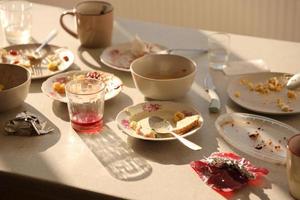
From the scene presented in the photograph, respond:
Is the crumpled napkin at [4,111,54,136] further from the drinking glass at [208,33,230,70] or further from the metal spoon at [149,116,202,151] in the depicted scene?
the drinking glass at [208,33,230,70]

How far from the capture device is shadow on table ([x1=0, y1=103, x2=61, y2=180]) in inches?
40.4

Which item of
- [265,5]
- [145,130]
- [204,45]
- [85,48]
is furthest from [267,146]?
[265,5]

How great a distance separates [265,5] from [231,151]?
4.93 feet

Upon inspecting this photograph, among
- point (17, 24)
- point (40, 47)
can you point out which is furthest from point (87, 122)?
point (17, 24)

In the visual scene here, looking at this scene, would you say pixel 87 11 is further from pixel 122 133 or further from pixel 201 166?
pixel 201 166

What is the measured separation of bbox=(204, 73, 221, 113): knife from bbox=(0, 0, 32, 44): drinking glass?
577 millimetres

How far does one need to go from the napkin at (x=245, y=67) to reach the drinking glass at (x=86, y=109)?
0.40 m

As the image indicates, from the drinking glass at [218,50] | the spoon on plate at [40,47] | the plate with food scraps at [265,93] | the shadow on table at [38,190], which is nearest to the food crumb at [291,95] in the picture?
the plate with food scraps at [265,93]

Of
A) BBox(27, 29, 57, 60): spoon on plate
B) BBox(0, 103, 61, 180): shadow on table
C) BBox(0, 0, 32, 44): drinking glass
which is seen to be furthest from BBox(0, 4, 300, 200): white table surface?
BBox(0, 0, 32, 44): drinking glass

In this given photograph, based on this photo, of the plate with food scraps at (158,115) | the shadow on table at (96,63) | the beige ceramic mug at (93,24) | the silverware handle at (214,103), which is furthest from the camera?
the beige ceramic mug at (93,24)

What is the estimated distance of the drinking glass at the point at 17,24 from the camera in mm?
1597

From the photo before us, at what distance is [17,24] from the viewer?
5.28 ft

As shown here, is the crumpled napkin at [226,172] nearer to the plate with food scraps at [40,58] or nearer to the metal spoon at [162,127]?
the metal spoon at [162,127]

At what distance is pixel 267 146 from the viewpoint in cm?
109
